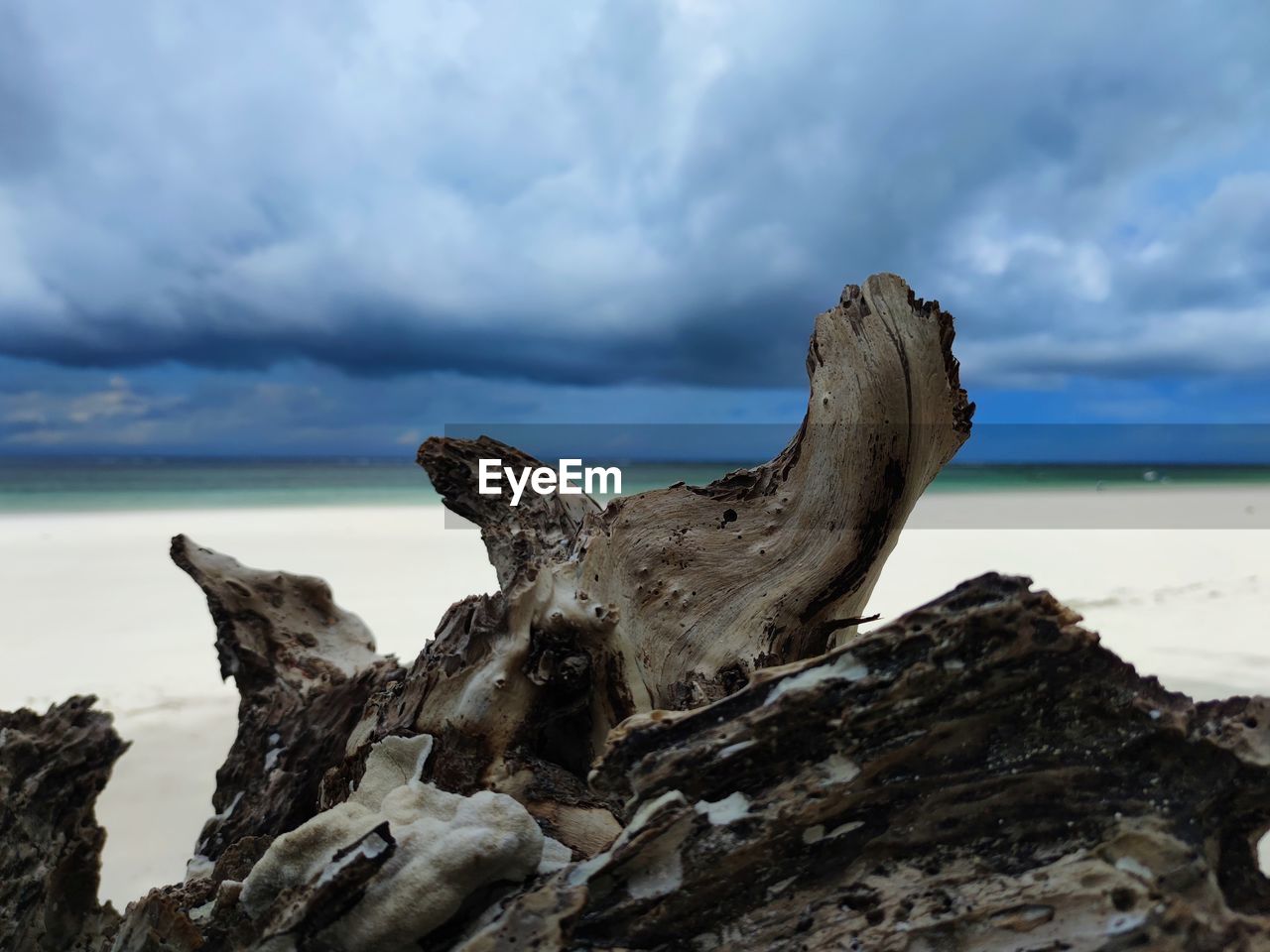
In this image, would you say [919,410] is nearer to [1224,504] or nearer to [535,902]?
[535,902]

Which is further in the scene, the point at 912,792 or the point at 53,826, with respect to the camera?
the point at 53,826

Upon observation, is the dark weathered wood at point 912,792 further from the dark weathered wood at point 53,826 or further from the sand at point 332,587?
the sand at point 332,587

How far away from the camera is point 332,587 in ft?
30.9

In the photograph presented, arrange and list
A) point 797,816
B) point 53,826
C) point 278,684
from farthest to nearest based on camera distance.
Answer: point 278,684
point 53,826
point 797,816

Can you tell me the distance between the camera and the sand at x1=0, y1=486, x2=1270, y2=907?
14.8ft

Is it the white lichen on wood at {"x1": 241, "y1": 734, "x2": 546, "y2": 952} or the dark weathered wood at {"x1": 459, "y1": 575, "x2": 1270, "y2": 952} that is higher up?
the dark weathered wood at {"x1": 459, "y1": 575, "x2": 1270, "y2": 952}

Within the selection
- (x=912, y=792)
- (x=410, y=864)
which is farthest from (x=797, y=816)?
(x=410, y=864)

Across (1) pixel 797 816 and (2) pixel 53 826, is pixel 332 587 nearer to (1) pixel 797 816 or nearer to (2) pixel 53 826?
(2) pixel 53 826

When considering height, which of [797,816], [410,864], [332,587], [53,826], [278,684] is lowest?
[332,587]

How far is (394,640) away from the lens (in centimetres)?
682

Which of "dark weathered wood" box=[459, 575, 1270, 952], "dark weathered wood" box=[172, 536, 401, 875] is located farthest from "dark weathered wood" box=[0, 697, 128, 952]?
"dark weathered wood" box=[459, 575, 1270, 952]

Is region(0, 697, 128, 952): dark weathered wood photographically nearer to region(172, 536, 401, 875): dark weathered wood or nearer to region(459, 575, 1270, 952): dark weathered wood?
region(172, 536, 401, 875): dark weathered wood

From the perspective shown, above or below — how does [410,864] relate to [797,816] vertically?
below

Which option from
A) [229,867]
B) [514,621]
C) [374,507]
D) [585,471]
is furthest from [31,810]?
[374,507]
